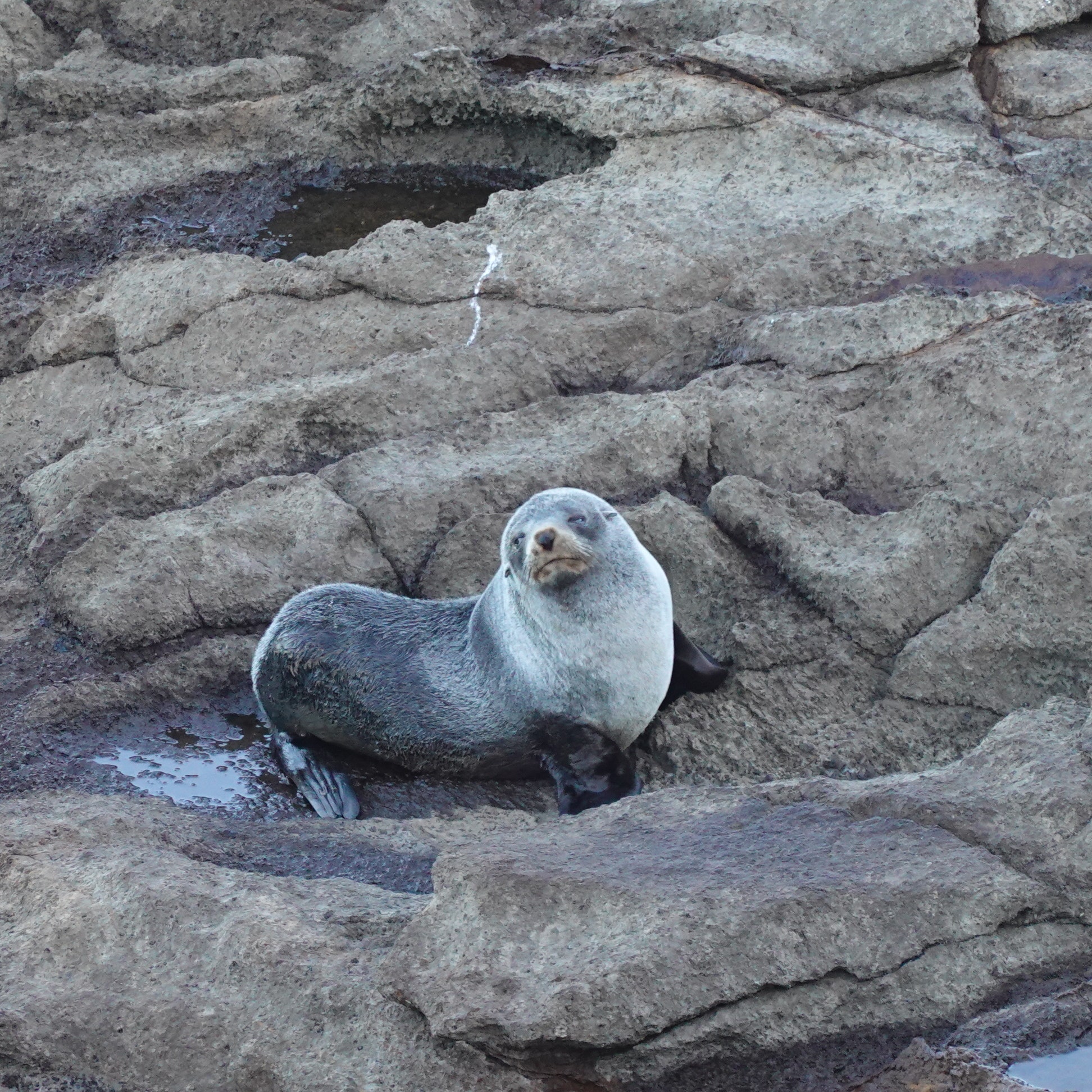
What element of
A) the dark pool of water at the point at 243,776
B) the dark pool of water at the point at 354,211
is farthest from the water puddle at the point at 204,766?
the dark pool of water at the point at 354,211

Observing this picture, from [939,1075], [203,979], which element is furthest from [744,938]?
[203,979]

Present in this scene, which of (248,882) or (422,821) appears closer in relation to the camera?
(248,882)

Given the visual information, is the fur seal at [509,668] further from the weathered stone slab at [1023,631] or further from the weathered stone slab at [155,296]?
the weathered stone slab at [155,296]

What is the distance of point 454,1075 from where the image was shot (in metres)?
3.71

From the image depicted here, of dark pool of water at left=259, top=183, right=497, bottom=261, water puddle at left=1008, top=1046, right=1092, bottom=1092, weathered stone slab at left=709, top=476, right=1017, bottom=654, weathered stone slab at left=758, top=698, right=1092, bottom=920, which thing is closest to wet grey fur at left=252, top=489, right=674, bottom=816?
weathered stone slab at left=709, top=476, right=1017, bottom=654

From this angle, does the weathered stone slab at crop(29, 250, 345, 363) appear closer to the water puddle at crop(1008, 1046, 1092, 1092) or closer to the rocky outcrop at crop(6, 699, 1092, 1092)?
the rocky outcrop at crop(6, 699, 1092, 1092)

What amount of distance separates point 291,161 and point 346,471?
3410mm

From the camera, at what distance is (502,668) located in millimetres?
5781

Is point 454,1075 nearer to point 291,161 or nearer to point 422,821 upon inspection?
point 422,821

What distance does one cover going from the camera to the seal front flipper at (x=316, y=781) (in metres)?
5.63

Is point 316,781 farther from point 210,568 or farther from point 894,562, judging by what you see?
point 894,562

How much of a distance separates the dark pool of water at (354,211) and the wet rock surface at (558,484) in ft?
0.14

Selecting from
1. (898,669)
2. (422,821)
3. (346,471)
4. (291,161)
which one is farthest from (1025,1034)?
(291,161)

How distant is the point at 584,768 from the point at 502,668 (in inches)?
20.8
